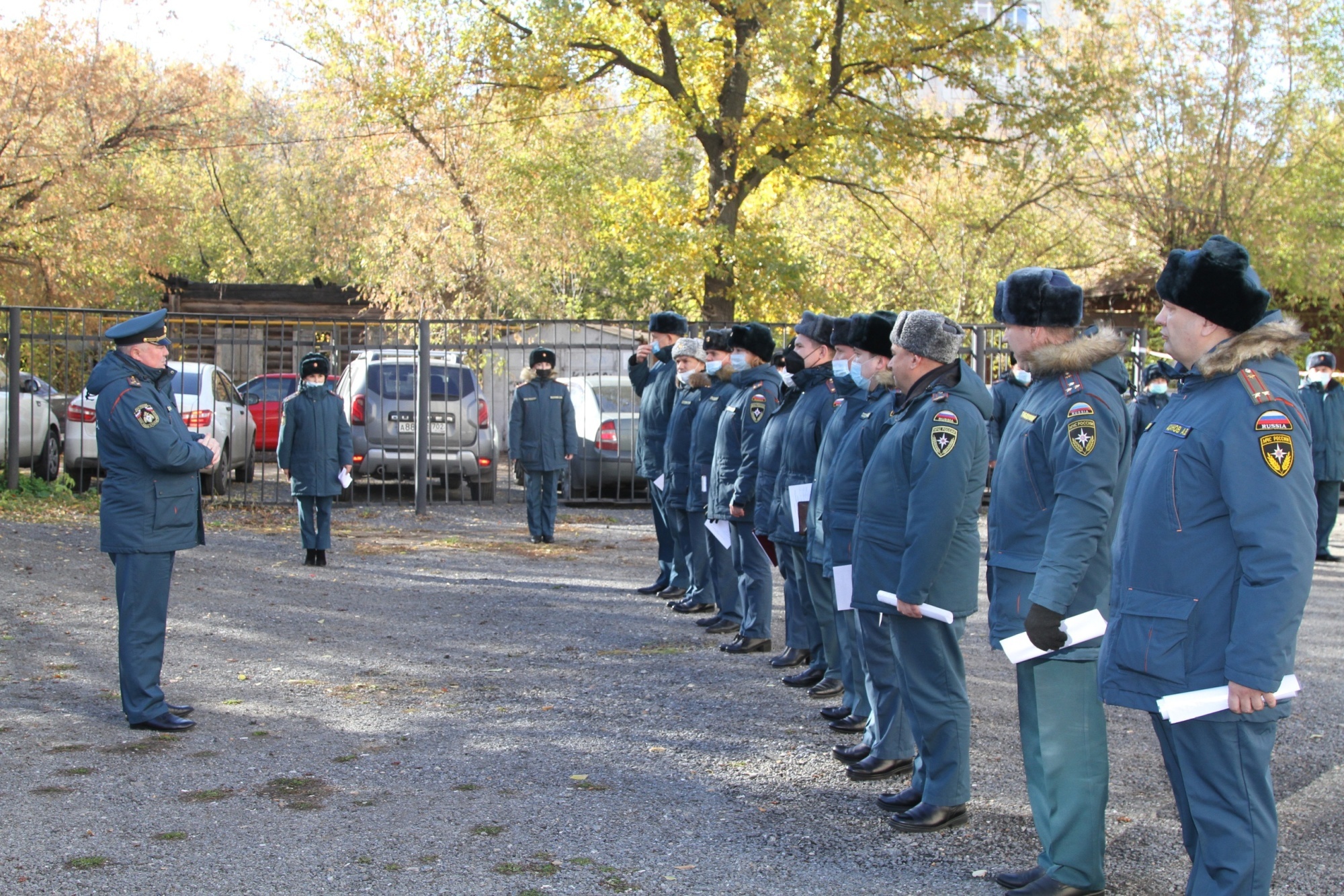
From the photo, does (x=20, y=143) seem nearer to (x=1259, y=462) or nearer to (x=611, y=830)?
(x=611, y=830)

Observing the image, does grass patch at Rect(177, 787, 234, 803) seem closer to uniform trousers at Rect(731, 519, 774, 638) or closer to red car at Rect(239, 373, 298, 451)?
uniform trousers at Rect(731, 519, 774, 638)

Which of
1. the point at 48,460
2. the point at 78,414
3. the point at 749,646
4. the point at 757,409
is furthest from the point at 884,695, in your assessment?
the point at 48,460

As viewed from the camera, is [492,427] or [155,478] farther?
[492,427]

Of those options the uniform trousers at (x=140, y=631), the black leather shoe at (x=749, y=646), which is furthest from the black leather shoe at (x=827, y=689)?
the uniform trousers at (x=140, y=631)

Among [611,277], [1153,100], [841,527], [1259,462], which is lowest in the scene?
[841,527]

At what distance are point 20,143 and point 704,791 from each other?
A: 2248cm

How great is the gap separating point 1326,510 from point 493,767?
1112cm

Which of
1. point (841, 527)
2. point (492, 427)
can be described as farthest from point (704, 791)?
point (492, 427)

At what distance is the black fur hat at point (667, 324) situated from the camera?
35.6 feet

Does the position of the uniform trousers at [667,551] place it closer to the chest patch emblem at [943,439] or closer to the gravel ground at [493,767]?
the gravel ground at [493,767]

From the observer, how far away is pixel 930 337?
5023 millimetres

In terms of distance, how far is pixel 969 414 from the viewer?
4.93m

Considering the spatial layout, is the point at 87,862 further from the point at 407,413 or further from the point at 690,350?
the point at 407,413

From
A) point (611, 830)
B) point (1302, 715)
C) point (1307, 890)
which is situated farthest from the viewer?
point (1302, 715)
